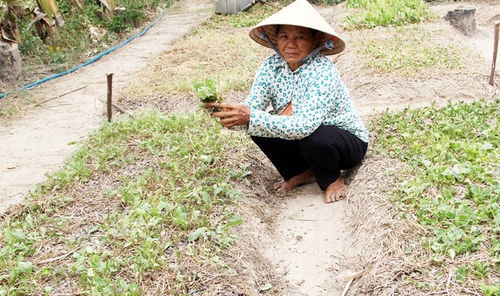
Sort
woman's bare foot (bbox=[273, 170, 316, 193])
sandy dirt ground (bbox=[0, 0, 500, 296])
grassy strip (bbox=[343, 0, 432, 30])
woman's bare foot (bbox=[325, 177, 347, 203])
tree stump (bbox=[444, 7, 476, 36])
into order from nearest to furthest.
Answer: sandy dirt ground (bbox=[0, 0, 500, 296])
woman's bare foot (bbox=[325, 177, 347, 203])
woman's bare foot (bbox=[273, 170, 316, 193])
grassy strip (bbox=[343, 0, 432, 30])
tree stump (bbox=[444, 7, 476, 36])

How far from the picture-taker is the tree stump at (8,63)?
6.76m

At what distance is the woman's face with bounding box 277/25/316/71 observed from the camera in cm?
326

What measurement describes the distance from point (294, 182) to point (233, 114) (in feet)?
3.09

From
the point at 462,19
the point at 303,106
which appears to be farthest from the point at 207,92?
the point at 462,19

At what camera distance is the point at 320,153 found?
11.0ft

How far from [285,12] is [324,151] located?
2.89ft

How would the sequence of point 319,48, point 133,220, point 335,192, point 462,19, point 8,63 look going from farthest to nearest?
point 462,19 → point 8,63 → point 335,192 → point 319,48 → point 133,220

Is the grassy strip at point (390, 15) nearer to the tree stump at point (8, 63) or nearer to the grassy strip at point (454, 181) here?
the grassy strip at point (454, 181)

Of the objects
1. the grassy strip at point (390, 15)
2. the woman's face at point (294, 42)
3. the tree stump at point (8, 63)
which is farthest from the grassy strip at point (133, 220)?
the grassy strip at point (390, 15)

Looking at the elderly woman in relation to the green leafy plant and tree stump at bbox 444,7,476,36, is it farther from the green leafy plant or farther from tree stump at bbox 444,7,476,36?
tree stump at bbox 444,7,476,36

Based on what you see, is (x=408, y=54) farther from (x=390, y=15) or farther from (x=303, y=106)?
(x=303, y=106)

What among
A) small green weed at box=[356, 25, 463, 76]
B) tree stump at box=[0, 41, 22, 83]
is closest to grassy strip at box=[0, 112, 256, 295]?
small green weed at box=[356, 25, 463, 76]

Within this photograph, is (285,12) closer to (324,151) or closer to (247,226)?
(324,151)

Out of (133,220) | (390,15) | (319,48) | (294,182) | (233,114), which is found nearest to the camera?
(133,220)
